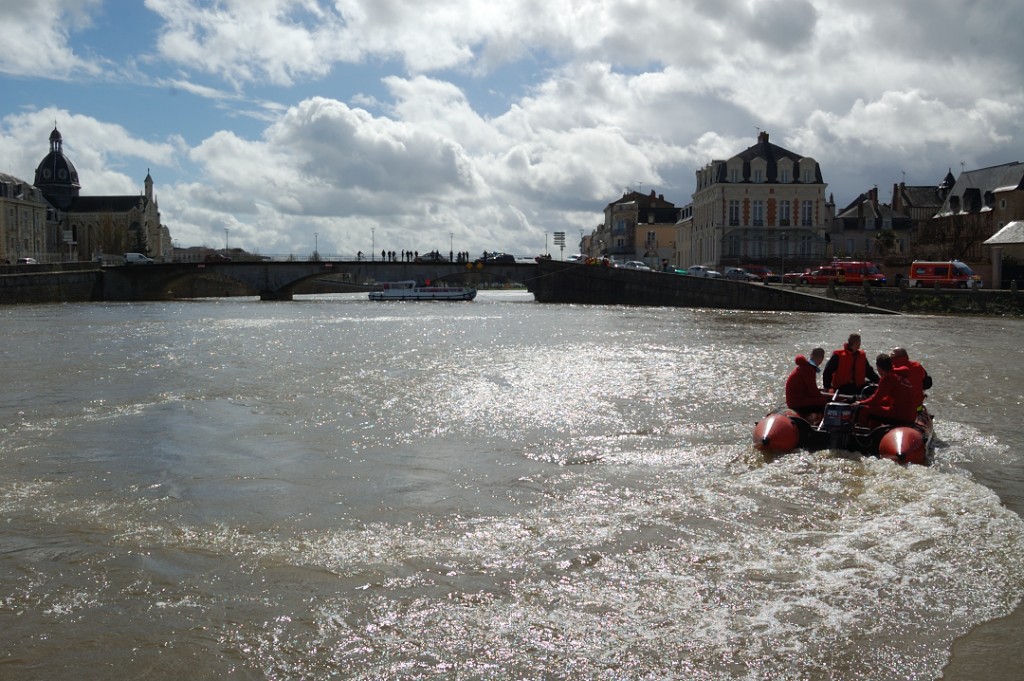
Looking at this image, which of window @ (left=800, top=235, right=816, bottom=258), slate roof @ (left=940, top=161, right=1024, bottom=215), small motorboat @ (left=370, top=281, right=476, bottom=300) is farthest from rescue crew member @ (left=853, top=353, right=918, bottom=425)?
small motorboat @ (left=370, top=281, right=476, bottom=300)

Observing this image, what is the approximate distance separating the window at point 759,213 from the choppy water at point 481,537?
6183 centimetres

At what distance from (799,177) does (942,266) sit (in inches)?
1131

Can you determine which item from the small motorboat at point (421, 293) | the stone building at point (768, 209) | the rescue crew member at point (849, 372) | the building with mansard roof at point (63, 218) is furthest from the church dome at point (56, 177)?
the rescue crew member at point (849, 372)

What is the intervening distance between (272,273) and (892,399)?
243 feet

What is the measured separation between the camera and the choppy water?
7.27 meters

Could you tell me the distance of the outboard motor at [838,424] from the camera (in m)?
13.2

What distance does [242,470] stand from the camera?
520 inches

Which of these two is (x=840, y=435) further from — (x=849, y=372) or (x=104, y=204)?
(x=104, y=204)

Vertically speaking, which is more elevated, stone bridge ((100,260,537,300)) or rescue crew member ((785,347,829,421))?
stone bridge ((100,260,537,300))

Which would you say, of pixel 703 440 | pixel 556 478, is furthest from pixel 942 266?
pixel 556 478

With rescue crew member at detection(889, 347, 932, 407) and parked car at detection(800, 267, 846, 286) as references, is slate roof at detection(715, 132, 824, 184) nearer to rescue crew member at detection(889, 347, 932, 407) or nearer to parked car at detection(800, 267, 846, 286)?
parked car at detection(800, 267, 846, 286)

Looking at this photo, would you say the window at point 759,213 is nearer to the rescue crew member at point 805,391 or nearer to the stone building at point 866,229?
the stone building at point 866,229

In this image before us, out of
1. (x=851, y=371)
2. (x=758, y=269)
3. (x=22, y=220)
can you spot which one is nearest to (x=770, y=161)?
(x=758, y=269)

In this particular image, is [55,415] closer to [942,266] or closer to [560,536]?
[560,536]
